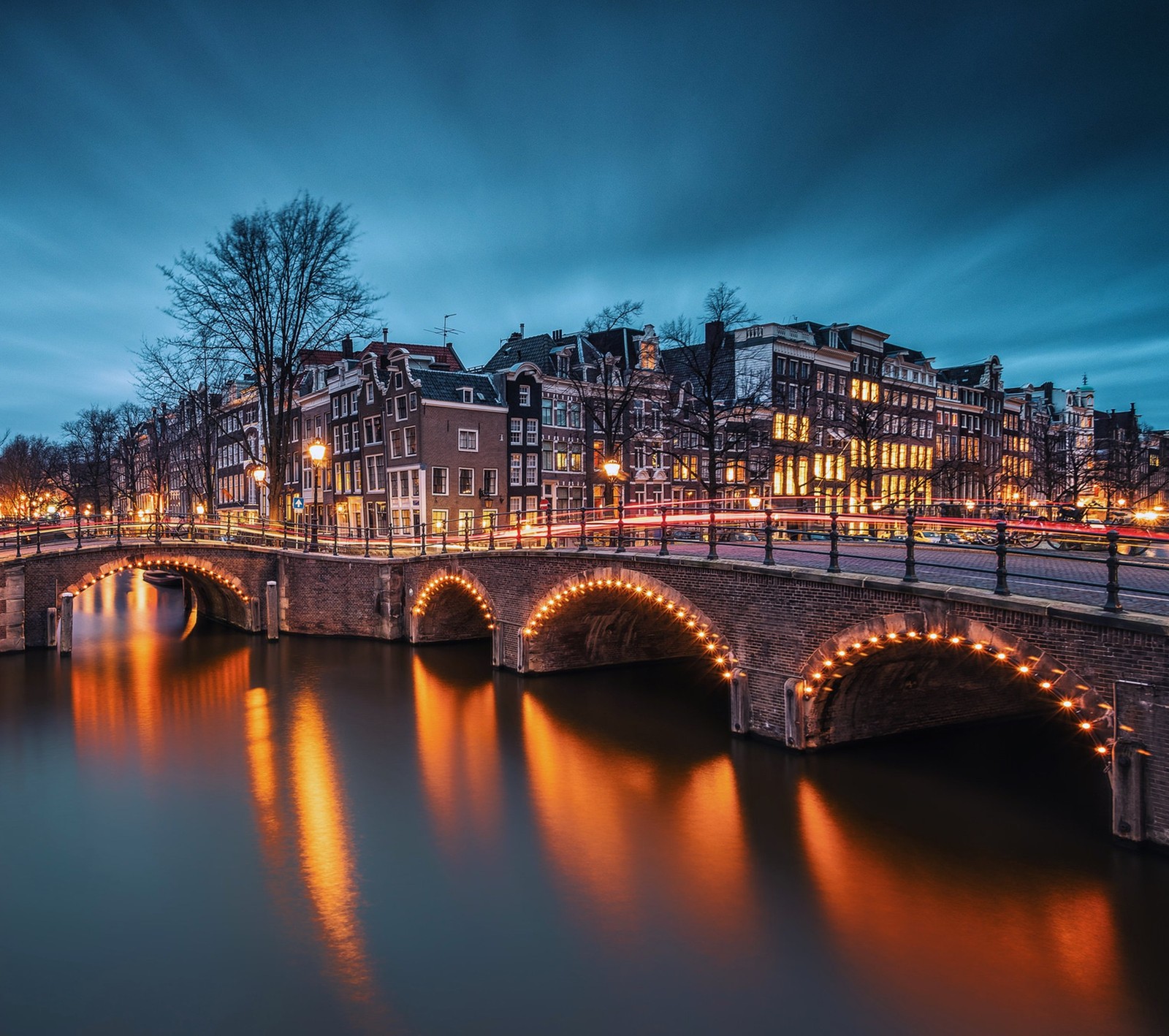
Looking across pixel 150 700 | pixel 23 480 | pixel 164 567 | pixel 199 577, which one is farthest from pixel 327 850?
pixel 23 480

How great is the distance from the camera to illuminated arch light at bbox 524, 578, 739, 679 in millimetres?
15773

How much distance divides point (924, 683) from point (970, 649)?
2824 millimetres

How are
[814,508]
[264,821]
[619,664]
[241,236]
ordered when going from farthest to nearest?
[814,508]
[241,236]
[619,664]
[264,821]

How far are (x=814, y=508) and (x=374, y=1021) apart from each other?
47.8 meters

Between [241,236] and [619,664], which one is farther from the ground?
[241,236]

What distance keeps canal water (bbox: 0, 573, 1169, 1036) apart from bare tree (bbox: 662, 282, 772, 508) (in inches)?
705

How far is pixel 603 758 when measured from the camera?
634 inches

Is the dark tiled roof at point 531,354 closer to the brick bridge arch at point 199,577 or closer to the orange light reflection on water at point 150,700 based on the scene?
the brick bridge arch at point 199,577

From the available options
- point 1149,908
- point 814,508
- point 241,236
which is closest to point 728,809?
point 1149,908

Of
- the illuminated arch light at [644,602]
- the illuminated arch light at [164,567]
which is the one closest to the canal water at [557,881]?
the illuminated arch light at [644,602]

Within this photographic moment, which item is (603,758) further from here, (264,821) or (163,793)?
(163,793)

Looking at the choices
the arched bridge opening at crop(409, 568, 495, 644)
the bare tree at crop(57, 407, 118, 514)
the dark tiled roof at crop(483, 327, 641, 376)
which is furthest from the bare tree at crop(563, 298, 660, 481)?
the bare tree at crop(57, 407, 118, 514)

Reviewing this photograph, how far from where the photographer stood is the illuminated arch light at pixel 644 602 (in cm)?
1577

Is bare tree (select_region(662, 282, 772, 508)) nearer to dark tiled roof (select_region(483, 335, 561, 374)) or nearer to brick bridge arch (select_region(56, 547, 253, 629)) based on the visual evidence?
dark tiled roof (select_region(483, 335, 561, 374))
